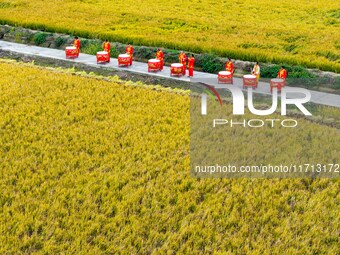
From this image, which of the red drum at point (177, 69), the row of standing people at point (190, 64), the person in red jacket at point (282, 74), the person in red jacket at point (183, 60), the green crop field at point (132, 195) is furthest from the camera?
the person in red jacket at point (183, 60)

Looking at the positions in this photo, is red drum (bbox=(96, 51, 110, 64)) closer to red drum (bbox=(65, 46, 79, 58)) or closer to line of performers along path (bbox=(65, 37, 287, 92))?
line of performers along path (bbox=(65, 37, 287, 92))

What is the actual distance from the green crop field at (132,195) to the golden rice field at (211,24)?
7000 mm

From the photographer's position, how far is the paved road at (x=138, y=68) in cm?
1596

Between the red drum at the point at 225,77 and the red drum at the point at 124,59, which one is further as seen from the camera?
the red drum at the point at 124,59

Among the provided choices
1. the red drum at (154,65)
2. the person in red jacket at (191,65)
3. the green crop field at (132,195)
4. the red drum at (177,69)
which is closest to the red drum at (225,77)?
the person in red jacket at (191,65)

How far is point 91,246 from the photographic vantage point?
27.1 feet

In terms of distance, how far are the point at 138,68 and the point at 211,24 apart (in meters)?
6.69

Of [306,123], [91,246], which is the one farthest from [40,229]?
[306,123]

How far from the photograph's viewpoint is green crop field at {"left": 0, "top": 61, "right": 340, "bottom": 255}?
8.46 m

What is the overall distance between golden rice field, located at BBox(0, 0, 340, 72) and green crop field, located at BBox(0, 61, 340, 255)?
7000 millimetres

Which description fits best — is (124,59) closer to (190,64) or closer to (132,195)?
(190,64)

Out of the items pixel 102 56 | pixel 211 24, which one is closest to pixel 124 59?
pixel 102 56

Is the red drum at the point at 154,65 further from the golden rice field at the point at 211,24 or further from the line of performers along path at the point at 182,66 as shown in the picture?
the golden rice field at the point at 211,24

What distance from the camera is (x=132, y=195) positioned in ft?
31.8
